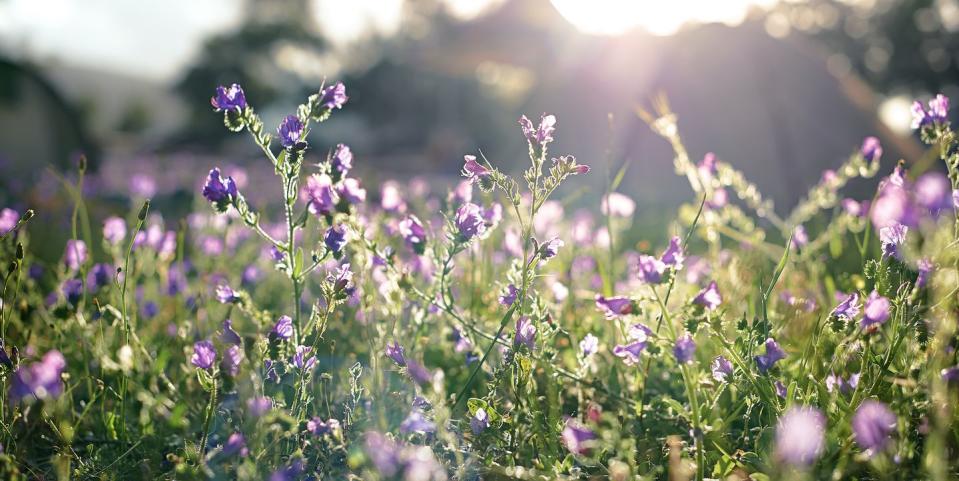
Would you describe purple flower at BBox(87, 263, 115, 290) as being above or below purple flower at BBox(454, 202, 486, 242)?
above

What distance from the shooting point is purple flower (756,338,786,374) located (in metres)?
1.67

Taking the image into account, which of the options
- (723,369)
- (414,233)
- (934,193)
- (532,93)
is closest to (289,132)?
(414,233)

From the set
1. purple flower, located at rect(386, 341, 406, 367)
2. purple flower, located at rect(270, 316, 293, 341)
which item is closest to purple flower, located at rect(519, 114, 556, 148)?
purple flower, located at rect(386, 341, 406, 367)

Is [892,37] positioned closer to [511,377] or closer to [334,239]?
[511,377]

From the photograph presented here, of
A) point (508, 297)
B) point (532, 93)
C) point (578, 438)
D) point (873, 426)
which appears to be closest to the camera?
point (873, 426)

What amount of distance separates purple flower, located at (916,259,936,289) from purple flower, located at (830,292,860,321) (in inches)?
5.5

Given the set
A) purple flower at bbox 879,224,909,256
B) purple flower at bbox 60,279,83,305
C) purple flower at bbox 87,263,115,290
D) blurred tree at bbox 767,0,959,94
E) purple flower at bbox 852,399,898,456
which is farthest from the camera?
blurred tree at bbox 767,0,959,94

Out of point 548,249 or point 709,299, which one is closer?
point 709,299

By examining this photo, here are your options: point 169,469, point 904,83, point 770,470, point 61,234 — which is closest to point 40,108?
point 61,234

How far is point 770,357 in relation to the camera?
169cm

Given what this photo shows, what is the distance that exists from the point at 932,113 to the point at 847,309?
56 centimetres

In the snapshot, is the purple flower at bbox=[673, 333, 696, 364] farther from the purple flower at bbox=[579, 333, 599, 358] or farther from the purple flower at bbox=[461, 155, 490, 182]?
the purple flower at bbox=[461, 155, 490, 182]

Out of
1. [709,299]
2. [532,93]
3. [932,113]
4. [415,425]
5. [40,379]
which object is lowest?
[40,379]

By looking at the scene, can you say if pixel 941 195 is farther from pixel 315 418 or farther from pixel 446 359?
pixel 446 359
